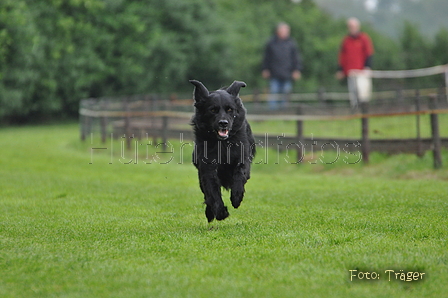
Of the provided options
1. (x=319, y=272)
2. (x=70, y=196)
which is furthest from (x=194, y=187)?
(x=319, y=272)

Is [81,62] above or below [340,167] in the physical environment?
above

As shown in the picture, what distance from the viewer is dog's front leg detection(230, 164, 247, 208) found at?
7066 mm

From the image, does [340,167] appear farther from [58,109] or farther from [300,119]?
[58,109]

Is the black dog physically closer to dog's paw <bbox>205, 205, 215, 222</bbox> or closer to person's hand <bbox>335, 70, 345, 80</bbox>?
dog's paw <bbox>205, 205, 215, 222</bbox>

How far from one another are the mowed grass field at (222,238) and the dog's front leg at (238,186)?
0.89ft

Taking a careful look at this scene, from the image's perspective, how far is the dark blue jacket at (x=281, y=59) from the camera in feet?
73.3

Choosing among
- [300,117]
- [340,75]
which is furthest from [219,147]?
[340,75]

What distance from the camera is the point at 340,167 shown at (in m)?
13.8

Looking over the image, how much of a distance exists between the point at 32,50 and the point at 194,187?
67.4 ft

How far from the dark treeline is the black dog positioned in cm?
1957

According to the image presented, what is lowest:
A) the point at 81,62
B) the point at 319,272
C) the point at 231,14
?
the point at 319,272

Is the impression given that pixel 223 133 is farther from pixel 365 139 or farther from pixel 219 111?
pixel 365 139

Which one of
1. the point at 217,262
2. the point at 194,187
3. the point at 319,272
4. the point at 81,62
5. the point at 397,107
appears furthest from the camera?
the point at 81,62

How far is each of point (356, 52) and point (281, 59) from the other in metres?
2.40
